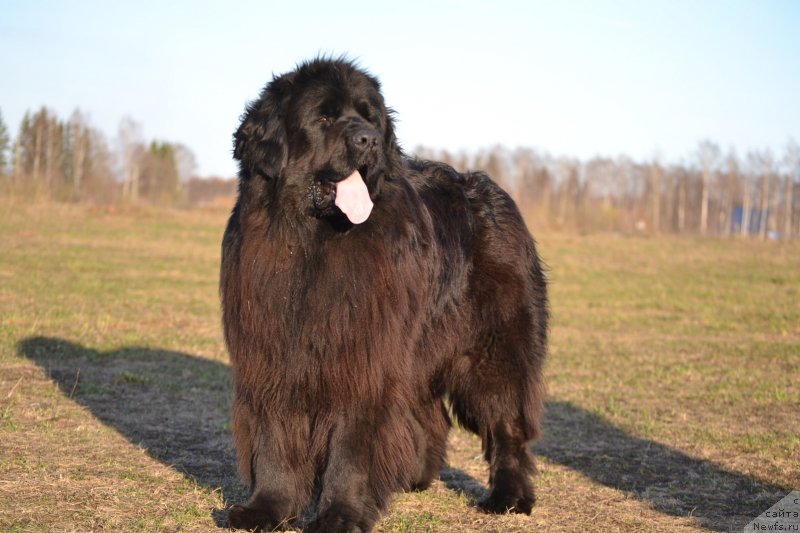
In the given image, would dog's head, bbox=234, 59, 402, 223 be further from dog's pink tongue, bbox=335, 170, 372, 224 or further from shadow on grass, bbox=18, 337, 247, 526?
shadow on grass, bbox=18, 337, 247, 526

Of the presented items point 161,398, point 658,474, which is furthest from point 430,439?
point 161,398

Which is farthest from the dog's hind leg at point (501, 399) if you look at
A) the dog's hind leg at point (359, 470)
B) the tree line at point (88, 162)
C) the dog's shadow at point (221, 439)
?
the tree line at point (88, 162)

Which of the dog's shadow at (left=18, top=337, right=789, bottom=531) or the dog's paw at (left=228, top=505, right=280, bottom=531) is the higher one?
the dog's paw at (left=228, top=505, right=280, bottom=531)

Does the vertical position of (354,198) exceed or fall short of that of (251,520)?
it exceeds it

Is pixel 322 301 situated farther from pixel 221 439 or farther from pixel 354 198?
pixel 221 439

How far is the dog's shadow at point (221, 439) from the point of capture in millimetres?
4977

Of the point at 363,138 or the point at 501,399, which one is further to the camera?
the point at 501,399

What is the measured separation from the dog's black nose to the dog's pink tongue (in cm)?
14

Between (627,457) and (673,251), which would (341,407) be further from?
(673,251)

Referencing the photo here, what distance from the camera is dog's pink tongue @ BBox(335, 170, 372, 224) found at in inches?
152

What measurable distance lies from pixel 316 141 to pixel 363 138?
9.7 inches

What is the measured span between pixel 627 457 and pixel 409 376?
2536 mm

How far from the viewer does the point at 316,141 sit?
3969 mm

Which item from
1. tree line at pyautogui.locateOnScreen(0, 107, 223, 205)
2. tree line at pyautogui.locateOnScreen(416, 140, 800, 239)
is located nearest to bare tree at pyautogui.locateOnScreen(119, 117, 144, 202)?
tree line at pyautogui.locateOnScreen(0, 107, 223, 205)
